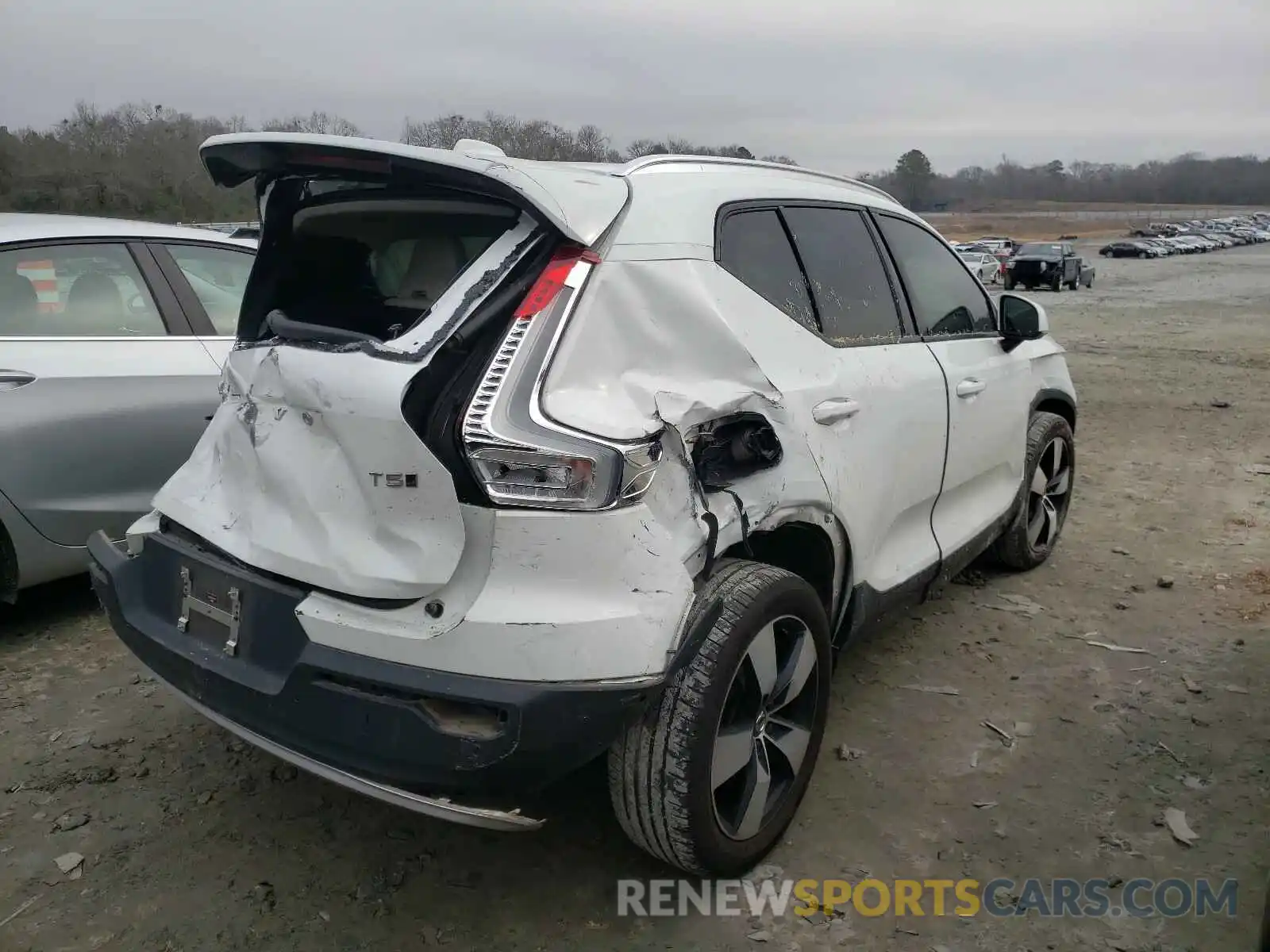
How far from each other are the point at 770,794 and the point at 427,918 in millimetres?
941

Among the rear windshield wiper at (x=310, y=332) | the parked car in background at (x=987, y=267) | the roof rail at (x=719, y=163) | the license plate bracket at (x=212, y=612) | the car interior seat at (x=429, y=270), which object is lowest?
the parked car in background at (x=987, y=267)

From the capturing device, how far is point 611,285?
7.39 ft

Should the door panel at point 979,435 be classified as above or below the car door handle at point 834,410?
below

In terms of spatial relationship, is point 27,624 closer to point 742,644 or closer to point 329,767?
point 329,767

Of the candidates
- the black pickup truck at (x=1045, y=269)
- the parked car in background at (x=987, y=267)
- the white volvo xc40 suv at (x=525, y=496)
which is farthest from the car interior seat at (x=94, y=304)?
the parked car in background at (x=987, y=267)

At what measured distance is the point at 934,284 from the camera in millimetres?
3805

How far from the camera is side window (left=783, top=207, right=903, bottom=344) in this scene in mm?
3014

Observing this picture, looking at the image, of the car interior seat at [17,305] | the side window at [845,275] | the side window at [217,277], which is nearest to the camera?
the side window at [845,275]

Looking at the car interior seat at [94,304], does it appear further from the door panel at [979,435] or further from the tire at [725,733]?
the door panel at [979,435]

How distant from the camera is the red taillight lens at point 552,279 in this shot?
215 centimetres

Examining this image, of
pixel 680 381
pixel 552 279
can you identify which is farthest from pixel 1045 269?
pixel 552 279

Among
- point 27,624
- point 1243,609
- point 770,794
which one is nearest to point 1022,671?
point 1243,609

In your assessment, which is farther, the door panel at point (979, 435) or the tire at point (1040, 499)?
the tire at point (1040, 499)

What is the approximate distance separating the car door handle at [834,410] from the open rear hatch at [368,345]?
80cm
